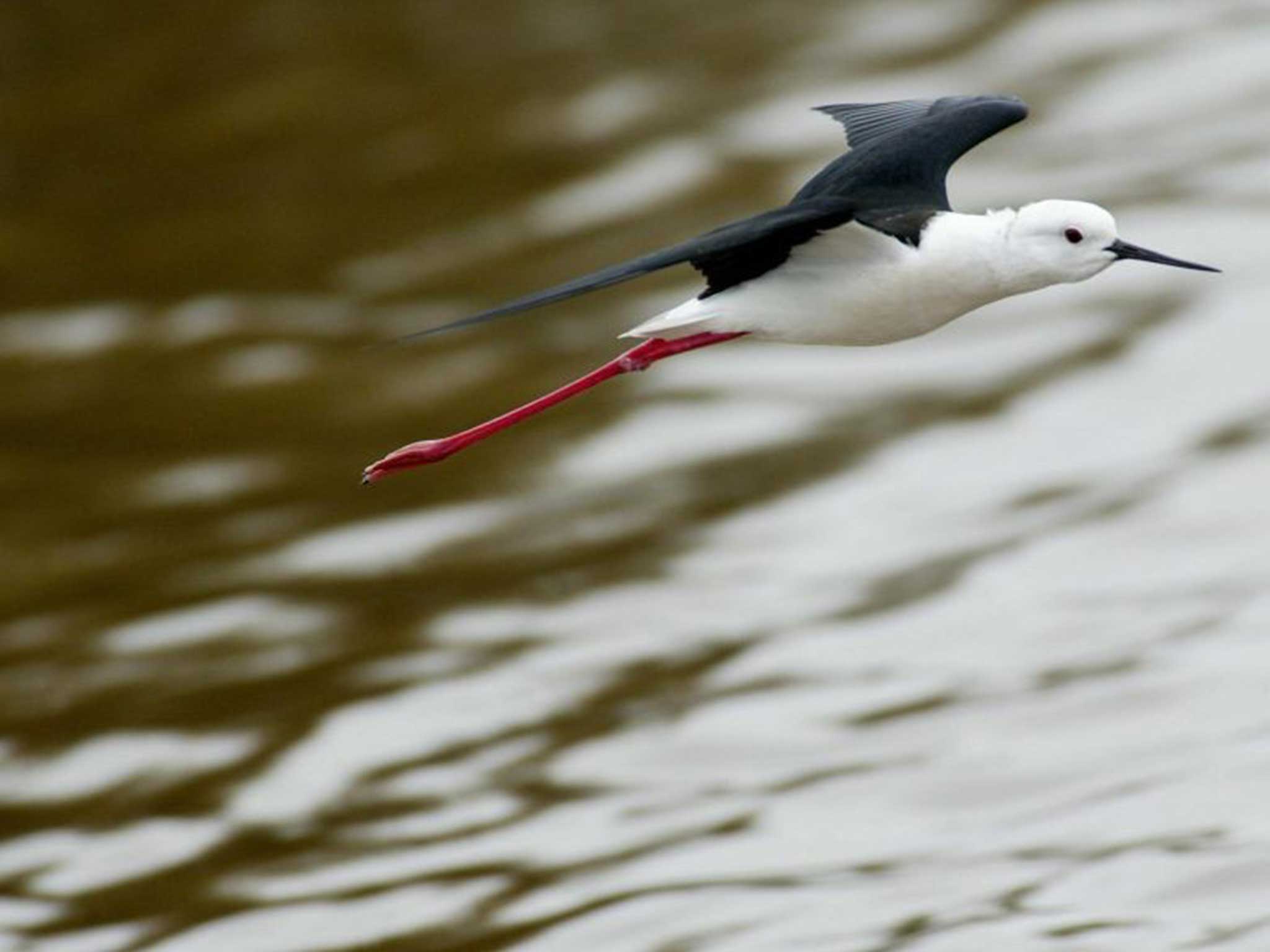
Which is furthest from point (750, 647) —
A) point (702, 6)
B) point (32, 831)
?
point (702, 6)

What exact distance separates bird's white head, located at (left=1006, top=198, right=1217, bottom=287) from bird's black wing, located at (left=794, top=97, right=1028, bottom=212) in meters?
0.54

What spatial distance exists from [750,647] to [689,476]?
216 cm

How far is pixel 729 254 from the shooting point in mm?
11336

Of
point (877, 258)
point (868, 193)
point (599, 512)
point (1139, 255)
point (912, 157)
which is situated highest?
point (599, 512)

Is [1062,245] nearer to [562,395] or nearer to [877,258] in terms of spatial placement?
[877,258]

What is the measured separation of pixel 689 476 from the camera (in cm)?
2303

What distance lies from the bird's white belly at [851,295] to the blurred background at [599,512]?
5.87 metres

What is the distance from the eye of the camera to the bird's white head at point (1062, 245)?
35.6 ft

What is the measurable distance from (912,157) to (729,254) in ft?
2.91

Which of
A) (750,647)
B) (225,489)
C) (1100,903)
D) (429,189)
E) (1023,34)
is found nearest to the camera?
(1100,903)

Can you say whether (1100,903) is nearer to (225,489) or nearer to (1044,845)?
(1044,845)

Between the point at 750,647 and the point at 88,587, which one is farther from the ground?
the point at 88,587

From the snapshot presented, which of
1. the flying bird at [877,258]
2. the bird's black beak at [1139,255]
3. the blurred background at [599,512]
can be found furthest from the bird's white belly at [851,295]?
the blurred background at [599,512]

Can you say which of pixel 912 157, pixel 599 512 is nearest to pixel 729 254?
pixel 912 157
